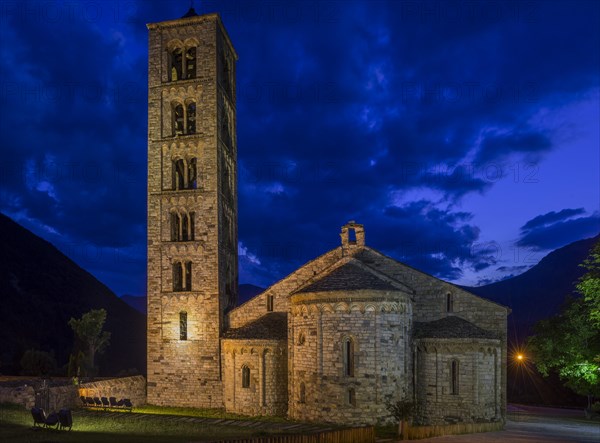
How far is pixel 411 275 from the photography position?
31.8 meters

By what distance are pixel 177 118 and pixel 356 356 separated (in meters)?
19.9

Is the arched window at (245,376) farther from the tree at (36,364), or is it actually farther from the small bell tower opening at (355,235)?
the tree at (36,364)

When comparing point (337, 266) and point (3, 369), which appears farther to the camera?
point (3, 369)

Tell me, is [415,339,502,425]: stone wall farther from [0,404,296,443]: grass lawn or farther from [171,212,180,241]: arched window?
[171,212,180,241]: arched window

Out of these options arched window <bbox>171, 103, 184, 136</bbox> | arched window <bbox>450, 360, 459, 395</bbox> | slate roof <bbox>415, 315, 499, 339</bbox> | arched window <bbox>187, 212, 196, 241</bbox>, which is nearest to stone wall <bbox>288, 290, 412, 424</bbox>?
slate roof <bbox>415, 315, 499, 339</bbox>

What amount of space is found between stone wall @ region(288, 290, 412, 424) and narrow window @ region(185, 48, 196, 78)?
17.7 metres

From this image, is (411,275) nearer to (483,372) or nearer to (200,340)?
(483,372)

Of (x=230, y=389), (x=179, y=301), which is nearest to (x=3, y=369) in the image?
(x=179, y=301)

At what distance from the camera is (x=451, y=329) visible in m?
29.0

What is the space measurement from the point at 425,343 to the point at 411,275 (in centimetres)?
434

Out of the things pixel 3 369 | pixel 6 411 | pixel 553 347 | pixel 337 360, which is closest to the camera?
pixel 6 411

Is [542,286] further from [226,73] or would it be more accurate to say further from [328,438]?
[328,438]

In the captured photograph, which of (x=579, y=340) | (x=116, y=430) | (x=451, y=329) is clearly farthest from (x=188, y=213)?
(x=579, y=340)

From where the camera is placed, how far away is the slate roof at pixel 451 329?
28.4m
